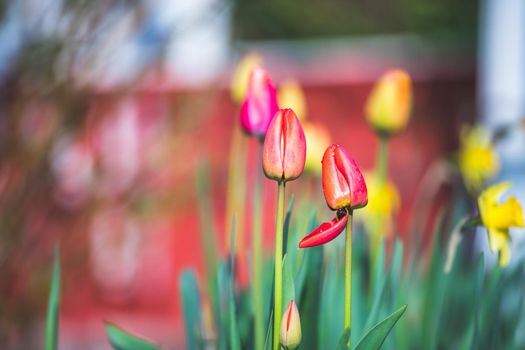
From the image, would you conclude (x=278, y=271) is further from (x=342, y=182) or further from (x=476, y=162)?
(x=476, y=162)

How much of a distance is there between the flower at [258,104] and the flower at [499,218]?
0.21 m

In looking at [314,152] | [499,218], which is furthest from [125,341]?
[314,152]

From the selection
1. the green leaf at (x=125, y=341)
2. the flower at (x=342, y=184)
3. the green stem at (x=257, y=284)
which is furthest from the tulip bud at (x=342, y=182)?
the green leaf at (x=125, y=341)

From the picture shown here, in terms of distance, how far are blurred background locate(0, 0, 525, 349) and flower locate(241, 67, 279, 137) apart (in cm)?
24

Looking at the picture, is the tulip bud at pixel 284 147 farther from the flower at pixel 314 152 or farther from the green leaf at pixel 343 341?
the flower at pixel 314 152

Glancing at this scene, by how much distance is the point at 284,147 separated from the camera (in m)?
0.51

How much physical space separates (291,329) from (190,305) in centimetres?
22

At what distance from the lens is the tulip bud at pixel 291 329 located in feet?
1.58

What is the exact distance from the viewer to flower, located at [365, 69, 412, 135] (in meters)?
0.87

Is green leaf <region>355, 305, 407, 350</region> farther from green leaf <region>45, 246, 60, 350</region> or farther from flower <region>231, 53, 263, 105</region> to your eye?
flower <region>231, 53, 263, 105</region>

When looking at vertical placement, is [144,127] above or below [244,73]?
above

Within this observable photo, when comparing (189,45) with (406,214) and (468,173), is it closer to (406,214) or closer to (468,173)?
(406,214)

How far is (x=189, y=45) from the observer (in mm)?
3914

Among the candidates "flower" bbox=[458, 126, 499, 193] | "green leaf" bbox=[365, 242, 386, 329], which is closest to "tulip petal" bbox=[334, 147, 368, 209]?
"green leaf" bbox=[365, 242, 386, 329]
